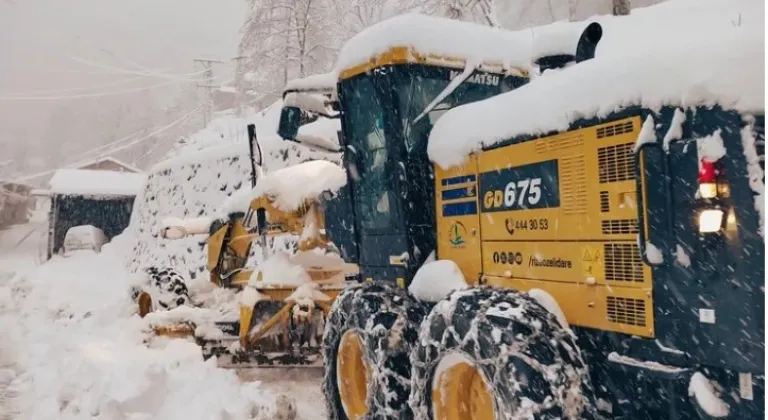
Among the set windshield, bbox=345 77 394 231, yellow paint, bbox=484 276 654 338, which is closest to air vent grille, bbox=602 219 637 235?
yellow paint, bbox=484 276 654 338

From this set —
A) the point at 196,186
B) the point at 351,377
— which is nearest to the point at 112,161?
the point at 196,186

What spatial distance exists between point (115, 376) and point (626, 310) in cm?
460

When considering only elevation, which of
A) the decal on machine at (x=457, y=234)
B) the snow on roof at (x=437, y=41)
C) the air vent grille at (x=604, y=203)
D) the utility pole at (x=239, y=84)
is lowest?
the decal on machine at (x=457, y=234)

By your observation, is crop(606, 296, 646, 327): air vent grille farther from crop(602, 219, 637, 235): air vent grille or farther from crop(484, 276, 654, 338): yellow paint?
crop(602, 219, 637, 235): air vent grille

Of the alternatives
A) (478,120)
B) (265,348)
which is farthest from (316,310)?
(478,120)

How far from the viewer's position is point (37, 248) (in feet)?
81.4

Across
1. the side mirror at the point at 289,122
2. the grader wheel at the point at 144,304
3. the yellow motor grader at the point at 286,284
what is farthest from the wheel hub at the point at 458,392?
the grader wheel at the point at 144,304

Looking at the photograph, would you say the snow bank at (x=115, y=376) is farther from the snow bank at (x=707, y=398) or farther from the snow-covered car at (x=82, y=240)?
the snow-covered car at (x=82, y=240)

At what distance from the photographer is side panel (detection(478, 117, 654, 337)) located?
3.36 metres

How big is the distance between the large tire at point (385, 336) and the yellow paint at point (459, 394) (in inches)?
22.6

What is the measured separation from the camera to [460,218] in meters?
4.73

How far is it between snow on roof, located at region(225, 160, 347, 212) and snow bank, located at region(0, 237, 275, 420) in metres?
1.81

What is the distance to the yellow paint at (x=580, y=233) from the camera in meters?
3.35

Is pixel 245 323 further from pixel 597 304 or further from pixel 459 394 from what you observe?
pixel 597 304
